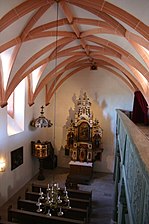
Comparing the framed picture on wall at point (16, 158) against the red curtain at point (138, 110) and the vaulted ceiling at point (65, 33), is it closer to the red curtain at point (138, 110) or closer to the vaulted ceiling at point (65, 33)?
the vaulted ceiling at point (65, 33)

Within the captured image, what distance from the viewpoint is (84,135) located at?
44.3 ft

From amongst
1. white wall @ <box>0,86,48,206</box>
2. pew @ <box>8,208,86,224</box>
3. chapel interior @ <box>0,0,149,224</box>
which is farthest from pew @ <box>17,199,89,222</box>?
white wall @ <box>0,86,48,206</box>

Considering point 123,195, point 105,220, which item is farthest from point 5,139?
point 123,195

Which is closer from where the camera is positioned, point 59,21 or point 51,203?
point 51,203

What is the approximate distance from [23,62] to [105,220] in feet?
23.1

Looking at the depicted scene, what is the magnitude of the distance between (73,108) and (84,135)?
217 cm

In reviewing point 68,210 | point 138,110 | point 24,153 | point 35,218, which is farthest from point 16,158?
point 138,110

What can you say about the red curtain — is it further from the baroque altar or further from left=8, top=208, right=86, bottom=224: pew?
left=8, top=208, right=86, bottom=224: pew

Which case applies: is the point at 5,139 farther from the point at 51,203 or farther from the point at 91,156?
the point at 91,156

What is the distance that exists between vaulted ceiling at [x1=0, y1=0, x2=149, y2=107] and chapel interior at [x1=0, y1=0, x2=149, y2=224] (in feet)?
0.09

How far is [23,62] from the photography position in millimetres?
8836

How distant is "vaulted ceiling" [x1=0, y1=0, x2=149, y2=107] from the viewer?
521cm

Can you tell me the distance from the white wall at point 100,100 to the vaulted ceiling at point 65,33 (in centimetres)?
275

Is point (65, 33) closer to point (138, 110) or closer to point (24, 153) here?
point (138, 110)
